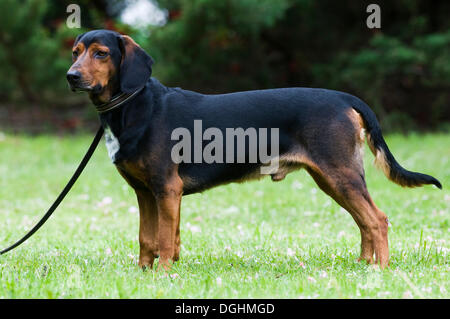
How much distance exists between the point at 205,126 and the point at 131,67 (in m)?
0.68

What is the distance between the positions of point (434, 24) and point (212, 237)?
12.9m

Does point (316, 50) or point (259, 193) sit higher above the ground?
A: point (316, 50)

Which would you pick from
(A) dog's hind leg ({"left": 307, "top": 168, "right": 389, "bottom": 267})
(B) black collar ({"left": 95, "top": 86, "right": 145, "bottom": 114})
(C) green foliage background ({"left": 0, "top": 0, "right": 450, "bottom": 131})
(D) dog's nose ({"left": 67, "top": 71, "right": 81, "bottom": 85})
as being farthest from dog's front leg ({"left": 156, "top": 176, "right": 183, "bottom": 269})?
(C) green foliage background ({"left": 0, "top": 0, "right": 450, "bottom": 131})

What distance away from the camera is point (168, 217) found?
4.02 metres

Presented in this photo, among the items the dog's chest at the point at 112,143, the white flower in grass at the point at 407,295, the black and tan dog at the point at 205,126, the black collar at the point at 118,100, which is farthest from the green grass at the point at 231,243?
the black collar at the point at 118,100

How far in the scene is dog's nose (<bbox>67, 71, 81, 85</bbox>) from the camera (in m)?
3.79

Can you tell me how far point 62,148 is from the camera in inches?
522

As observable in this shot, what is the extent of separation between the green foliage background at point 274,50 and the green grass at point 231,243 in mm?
4846

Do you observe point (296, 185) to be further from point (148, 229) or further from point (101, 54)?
point (101, 54)

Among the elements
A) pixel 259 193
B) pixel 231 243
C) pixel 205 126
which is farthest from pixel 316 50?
pixel 205 126

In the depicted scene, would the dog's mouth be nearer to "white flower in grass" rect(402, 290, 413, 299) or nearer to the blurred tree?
"white flower in grass" rect(402, 290, 413, 299)

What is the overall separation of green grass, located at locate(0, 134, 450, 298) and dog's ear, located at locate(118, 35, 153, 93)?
1317 mm

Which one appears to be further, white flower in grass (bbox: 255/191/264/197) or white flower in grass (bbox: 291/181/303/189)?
white flower in grass (bbox: 291/181/303/189)
